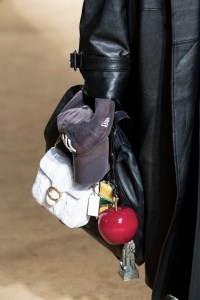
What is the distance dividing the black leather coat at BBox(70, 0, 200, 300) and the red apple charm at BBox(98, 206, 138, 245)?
0.20 ft

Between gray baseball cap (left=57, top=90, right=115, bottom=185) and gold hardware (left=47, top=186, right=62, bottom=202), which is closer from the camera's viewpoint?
gray baseball cap (left=57, top=90, right=115, bottom=185)

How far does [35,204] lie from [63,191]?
1392mm

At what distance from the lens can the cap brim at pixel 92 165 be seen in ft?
6.10

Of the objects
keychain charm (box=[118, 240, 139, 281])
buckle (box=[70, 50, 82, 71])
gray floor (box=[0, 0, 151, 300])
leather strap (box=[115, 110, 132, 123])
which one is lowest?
gray floor (box=[0, 0, 151, 300])

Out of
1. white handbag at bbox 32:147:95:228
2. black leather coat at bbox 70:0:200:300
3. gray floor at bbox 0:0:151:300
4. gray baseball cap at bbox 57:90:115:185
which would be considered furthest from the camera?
gray floor at bbox 0:0:151:300

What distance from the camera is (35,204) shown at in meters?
3.35

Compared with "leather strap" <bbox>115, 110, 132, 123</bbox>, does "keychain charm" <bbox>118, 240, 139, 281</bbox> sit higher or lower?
lower

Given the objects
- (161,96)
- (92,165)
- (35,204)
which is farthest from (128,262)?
(35,204)

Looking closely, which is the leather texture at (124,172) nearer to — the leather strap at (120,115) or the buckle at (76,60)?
the leather strap at (120,115)

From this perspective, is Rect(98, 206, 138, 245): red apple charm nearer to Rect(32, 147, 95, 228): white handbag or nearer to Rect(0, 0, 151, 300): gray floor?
Rect(32, 147, 95, 228): white handbag

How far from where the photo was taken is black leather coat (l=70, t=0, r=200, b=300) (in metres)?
1.72

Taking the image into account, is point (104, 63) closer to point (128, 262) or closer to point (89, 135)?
point (89, 135)

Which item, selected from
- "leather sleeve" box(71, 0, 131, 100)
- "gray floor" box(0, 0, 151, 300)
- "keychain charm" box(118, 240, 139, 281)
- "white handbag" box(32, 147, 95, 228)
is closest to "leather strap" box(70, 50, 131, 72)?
"leather sleeve" box(71, 0, 131, 100)

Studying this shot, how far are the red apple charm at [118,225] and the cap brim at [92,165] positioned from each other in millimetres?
94
